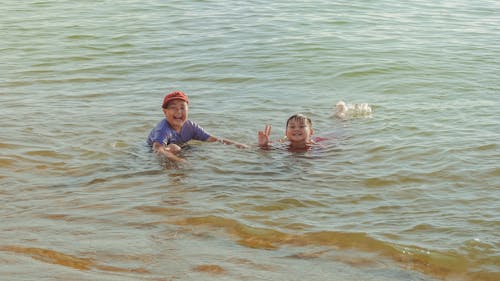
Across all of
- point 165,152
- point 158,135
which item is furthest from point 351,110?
point 165,152

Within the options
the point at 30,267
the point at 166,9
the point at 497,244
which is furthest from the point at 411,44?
the point at 30,267

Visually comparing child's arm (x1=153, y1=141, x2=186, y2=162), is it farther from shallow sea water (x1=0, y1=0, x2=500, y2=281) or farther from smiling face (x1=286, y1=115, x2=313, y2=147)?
smiling face (x1=286, y1=115, x2=313, y2=147)

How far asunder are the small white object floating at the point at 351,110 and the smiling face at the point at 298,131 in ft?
4.74

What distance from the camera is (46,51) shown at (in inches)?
564

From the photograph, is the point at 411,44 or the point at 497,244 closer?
the point at 497,244

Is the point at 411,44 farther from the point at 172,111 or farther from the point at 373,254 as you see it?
the point at 373,254

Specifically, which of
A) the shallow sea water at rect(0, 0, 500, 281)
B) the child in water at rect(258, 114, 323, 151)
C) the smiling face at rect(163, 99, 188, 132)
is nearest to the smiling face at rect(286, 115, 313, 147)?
the child in water at rect(258, 114, 323, 151)

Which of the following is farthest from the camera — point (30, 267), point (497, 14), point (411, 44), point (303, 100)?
point (497, 14)

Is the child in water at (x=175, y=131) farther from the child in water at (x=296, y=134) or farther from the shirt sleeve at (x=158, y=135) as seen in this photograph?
the child in water at (x=296, y=134)

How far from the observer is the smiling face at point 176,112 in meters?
8.40

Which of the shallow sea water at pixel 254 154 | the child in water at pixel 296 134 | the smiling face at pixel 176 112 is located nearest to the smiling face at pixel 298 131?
the child in water at pixel 296 134

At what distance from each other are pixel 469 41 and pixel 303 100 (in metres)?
5.13

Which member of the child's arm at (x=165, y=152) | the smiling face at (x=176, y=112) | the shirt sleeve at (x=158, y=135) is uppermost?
the smiling face at (x=176, y=112)

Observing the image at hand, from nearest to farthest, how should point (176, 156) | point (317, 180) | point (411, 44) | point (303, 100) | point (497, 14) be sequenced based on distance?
1. point (317, 180)
2. point (176, 156)
3. point (303, 100)
4. point (411, 44)
5. point (497, 14)
